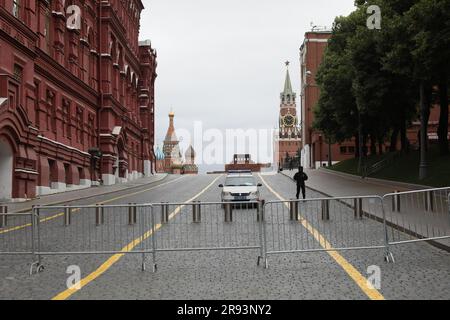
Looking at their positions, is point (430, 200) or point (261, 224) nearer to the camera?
point (261, 224)

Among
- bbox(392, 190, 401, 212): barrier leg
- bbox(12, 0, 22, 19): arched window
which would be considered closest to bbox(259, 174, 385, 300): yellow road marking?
bbox(392, 190, 401, 212): barrier leg

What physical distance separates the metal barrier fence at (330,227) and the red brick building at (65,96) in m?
18.5

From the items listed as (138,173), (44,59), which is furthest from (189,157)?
(44,59)

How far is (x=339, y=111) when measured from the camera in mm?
47219

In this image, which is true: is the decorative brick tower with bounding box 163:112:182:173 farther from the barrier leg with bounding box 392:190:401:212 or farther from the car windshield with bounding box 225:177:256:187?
the barrier leg with bounding box 392:190:401:212

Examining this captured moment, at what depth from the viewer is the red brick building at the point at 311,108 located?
85.8m

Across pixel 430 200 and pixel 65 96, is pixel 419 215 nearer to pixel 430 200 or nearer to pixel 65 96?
pixel 430 200

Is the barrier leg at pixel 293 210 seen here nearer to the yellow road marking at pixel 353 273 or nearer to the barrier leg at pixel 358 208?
the yellow road marking at pixel 353 273

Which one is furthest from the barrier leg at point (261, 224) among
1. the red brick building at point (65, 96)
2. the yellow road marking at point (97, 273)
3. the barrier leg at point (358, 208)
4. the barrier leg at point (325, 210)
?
the red brick building at point (65, 96)

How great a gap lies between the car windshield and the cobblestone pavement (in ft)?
38.3

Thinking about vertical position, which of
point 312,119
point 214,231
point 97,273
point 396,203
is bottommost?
point 97,273

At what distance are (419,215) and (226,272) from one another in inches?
170

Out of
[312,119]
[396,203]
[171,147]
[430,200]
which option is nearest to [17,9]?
[396,203]

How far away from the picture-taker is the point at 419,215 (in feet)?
35.6
